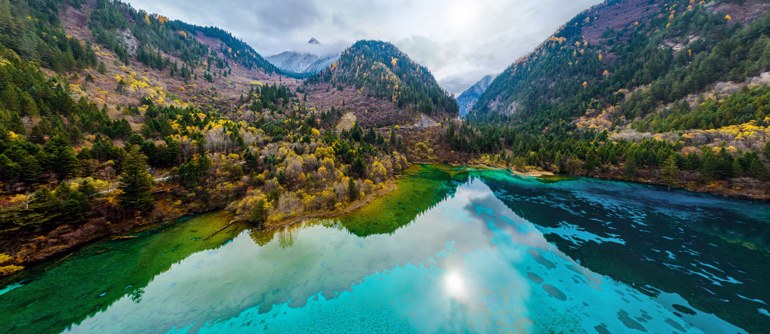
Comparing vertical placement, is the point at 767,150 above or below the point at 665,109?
below

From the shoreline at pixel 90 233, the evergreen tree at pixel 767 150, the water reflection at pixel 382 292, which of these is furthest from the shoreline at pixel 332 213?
the evergreen tree at pixel 767 150

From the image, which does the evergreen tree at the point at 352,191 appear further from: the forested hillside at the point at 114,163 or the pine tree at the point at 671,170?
the pine tree at the point at 671,170

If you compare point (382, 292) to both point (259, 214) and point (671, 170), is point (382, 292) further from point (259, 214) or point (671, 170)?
point (671, 170)

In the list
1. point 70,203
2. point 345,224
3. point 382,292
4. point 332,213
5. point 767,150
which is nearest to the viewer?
point 382,292

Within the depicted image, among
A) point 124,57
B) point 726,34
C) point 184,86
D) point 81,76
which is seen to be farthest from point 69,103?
point 726,34

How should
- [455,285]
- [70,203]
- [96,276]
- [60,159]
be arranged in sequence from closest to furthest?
[96,276] < [455,285] < [70,203] < [60,159]

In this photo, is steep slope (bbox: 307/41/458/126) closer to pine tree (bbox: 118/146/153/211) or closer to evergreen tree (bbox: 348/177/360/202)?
evergreen tree (bbox: 348/177/360/202)

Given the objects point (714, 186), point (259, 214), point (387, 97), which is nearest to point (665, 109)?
point (714, 186)
